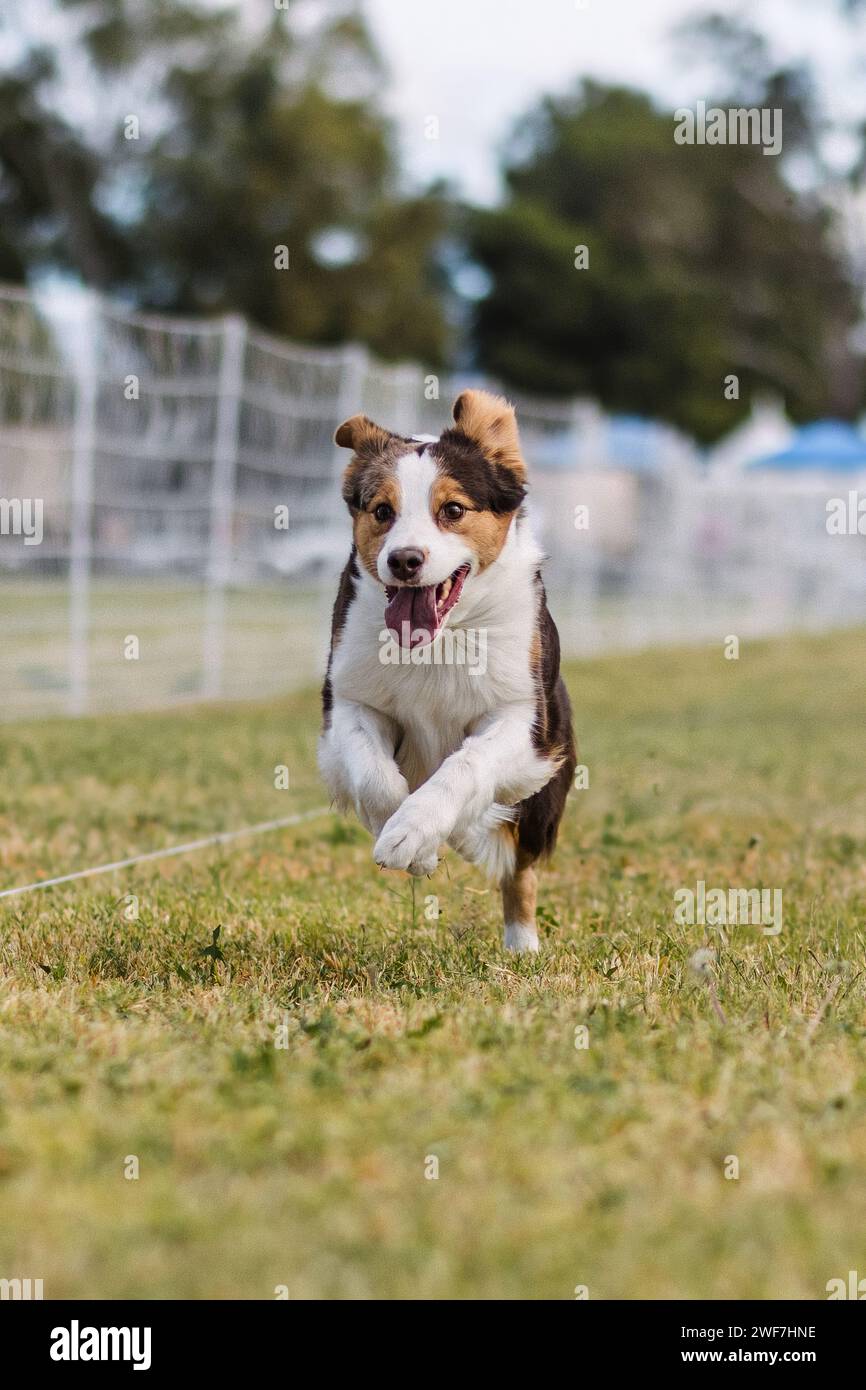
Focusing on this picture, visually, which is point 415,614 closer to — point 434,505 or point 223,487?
point 434,505

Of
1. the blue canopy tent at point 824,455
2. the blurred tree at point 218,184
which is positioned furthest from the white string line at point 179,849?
the blurred tree at point 218,184

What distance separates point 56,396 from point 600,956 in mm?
8181

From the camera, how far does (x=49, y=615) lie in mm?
13109

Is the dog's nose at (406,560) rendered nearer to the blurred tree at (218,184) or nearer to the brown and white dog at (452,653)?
the brown and white dog at (452,653)

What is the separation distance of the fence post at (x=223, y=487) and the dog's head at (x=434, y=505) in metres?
8.45

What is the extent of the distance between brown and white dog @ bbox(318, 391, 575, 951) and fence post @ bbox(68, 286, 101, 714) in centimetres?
679

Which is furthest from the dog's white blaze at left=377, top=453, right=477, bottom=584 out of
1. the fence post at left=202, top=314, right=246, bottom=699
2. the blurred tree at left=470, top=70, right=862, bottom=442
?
the blurred tree at left=470, top=70, right=862, bottom=442

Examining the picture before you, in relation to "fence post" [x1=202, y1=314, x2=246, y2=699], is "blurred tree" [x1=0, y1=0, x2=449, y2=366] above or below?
above

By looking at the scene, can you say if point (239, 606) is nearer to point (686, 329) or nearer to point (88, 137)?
point (88, 137)

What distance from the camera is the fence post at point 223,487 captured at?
44.3 feet

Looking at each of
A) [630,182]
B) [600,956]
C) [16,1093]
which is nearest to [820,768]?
[600,956]

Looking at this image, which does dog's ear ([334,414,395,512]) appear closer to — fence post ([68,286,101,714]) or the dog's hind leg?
the dog's hind leg

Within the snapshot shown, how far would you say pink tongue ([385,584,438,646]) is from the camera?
4949mm
